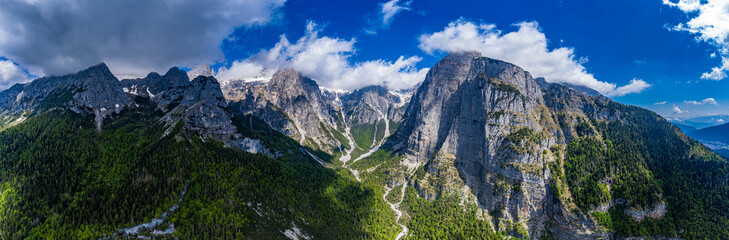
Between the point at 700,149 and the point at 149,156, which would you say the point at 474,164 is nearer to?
the point at 700,149

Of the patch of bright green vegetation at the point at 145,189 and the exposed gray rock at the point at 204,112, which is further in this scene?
the exposed gray rock at the point at 204,112

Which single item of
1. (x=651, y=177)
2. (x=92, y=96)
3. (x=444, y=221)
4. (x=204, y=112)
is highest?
(x=92, y=96)

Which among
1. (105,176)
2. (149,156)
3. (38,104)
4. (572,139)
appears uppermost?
(38,104)

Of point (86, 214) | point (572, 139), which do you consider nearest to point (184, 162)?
point (86, 214)

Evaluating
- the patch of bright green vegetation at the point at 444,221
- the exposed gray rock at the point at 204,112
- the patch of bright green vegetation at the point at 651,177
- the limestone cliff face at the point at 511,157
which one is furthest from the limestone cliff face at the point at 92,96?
the patch of bright green vegetation at the point at 651,177

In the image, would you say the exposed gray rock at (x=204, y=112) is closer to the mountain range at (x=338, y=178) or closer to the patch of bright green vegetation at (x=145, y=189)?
the mountain range at (x=338, y=178)

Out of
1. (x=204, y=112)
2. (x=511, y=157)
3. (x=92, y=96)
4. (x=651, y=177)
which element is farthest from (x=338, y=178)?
(x=651, y=177)

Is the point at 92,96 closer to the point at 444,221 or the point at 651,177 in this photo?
the point at 444,221

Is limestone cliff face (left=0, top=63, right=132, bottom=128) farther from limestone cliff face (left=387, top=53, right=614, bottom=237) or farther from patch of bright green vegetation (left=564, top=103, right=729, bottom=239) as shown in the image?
patch of bright green vegetation (left=564, top=103, right=729, bottom=239)

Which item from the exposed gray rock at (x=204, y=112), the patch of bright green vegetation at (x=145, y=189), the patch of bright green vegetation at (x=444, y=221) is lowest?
the patch of bright green vegetation at (x=444, y=221)
